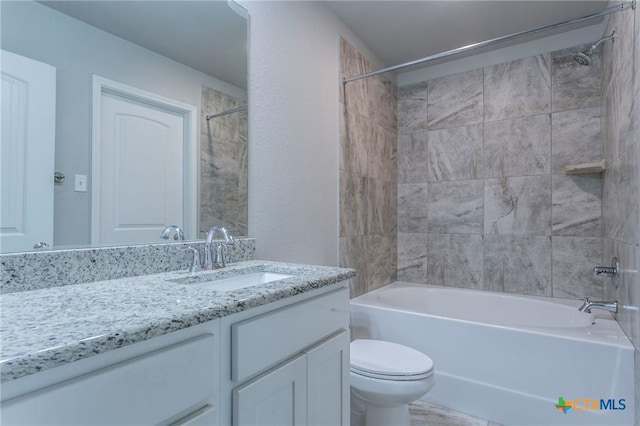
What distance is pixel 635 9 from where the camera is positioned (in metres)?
1.53

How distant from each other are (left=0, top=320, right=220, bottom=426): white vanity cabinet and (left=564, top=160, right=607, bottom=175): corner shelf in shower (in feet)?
8.15

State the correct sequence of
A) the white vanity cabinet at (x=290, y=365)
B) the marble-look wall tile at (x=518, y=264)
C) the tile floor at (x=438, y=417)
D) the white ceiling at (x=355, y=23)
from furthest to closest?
the marble-look wall tile at (x=518, y=264), the tile floor at (x=438, y=417), the white ceiling at (x=355, y=23), the white vanity cabinet at (x=290, y=365)

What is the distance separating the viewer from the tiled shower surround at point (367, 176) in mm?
2393

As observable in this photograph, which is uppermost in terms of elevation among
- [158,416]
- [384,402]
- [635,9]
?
[635,9]

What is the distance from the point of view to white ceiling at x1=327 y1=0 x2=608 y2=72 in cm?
219

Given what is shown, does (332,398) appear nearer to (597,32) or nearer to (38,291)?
(38,291)

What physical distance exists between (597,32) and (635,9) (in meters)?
1.09

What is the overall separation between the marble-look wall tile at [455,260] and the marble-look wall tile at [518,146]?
0.59 m

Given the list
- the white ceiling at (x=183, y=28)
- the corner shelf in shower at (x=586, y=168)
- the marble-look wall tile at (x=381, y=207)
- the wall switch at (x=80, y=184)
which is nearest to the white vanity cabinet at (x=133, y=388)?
the wall switch at (x=80, y=184)

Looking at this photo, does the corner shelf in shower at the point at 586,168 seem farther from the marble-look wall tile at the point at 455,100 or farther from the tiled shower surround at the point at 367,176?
the tiled shower surround at the point at 367,176

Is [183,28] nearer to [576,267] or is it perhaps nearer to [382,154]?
[382,154]

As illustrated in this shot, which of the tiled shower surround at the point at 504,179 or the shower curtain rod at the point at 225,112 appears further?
the tiled shower surround at the point at 504,179

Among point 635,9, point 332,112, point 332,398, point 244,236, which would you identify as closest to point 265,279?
point 244,236

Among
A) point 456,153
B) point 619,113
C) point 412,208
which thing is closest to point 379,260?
point 412,208
